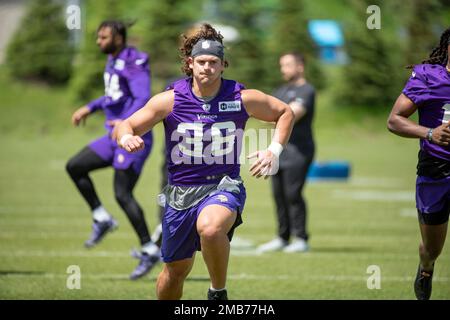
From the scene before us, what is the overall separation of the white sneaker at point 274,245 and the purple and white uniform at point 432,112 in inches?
162

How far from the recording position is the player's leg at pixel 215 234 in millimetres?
5789

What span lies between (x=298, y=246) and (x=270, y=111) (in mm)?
4382

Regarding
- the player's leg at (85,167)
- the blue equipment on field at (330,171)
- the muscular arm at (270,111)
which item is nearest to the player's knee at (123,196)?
the player's leg at (85,167)

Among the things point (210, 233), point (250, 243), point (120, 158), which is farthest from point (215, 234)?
point (250, 243)

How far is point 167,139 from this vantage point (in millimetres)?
6277

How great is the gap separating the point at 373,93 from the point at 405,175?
7314 millimetres

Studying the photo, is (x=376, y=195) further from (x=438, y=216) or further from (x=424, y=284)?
(x=438, y=216)

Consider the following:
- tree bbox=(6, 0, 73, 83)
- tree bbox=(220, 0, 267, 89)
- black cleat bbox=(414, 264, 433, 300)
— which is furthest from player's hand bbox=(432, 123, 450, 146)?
tree bbox=(6, 0, 73, 83)

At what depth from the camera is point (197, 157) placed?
6172 mm

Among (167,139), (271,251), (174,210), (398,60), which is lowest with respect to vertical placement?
(271,251)

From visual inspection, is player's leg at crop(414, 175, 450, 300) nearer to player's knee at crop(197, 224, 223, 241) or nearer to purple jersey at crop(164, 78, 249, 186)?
purple jersey at crop(164, 78, 249, 186)

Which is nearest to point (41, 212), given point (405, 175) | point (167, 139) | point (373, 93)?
point (167, 139)
